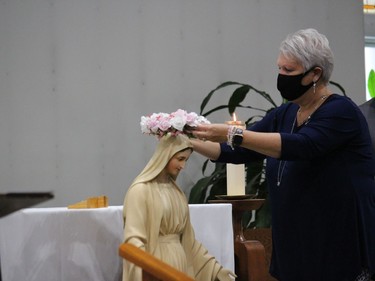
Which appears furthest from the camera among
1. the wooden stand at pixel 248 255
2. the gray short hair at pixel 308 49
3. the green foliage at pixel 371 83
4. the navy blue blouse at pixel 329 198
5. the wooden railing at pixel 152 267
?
the green foliage at pixel 371 83

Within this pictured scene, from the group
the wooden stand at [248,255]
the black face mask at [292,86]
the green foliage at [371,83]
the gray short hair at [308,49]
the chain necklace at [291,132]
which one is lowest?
the wooden stand at [248,255]

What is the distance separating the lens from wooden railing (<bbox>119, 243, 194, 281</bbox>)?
170 centimetres

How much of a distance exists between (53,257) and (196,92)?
2.19m

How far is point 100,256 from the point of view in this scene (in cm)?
264

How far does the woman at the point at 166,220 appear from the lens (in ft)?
7.93

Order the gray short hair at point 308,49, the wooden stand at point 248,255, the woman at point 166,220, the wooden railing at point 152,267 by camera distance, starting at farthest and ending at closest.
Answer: the wooden stand at point 248,255 → the woman at point 166,220 → the gray short hair at point 308,49 → the wooden railing at point 152,267

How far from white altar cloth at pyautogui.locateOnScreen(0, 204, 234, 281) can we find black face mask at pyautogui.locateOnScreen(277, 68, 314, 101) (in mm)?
838

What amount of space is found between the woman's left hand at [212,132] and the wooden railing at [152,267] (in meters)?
0.56

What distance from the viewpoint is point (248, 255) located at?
9.32ft

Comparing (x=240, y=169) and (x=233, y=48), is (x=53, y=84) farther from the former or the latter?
(x=240, y=169)

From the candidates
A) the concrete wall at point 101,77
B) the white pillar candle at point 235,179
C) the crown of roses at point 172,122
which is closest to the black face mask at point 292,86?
the crown of roses at point 172,122

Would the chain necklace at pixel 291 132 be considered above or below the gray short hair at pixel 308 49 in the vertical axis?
below

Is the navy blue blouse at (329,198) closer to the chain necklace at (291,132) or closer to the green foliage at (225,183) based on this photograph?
the chain necklace at (291,132)

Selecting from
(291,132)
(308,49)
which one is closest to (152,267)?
(291,132)
